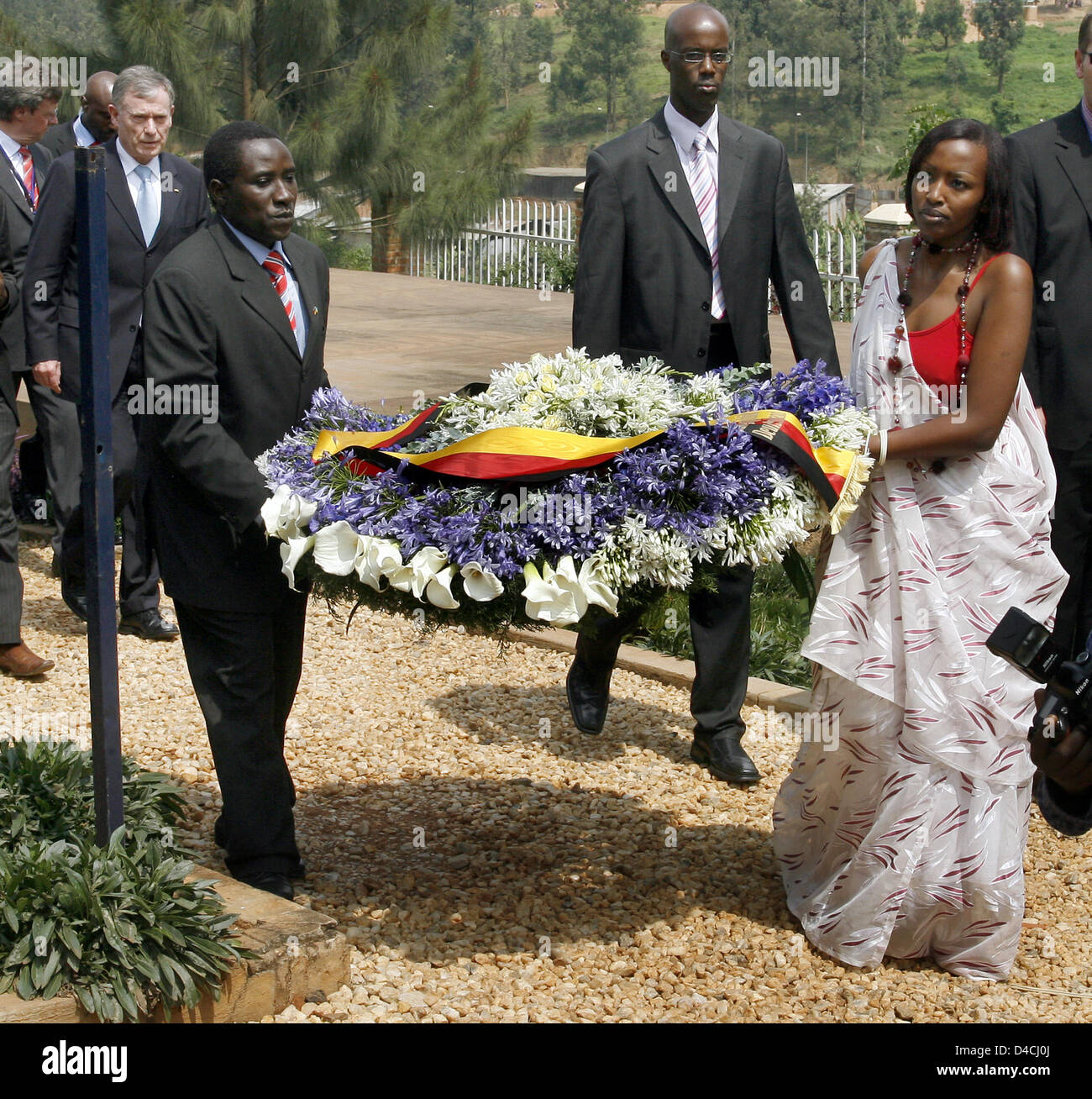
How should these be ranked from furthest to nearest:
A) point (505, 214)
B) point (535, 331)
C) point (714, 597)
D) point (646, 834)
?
1. point (505, 214)
2. point (535, 331)
3. point (714, 597)
4. point (646, 834)

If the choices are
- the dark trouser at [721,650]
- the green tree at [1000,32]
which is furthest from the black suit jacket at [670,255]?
the green tree at [1000,32]

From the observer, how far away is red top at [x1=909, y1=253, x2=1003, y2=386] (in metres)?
3.58

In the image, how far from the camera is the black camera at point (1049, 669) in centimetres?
246

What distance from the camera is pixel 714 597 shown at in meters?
4.89

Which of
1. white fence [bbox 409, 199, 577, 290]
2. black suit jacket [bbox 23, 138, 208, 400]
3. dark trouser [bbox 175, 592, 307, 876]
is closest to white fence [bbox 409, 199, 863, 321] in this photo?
white fence [bbox 409, 199, 577, 290]

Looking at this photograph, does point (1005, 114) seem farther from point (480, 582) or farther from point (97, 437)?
point (97, 437)

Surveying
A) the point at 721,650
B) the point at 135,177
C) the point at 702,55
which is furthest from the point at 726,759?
the point at 135,177

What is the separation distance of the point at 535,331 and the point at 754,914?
33.2 ft

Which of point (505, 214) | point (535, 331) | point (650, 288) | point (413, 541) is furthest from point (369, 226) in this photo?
point (413, 541)

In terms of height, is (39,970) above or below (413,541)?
below

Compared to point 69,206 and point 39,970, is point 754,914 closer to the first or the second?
point 39,970

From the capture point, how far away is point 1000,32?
84.2m

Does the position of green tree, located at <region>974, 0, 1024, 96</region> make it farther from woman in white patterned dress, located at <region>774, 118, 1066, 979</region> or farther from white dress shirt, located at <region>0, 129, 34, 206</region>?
woman in white patterned dress, located at <region>774, 118, 1066, 979</region>

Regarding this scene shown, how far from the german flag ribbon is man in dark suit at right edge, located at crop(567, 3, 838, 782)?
4.65 ft
